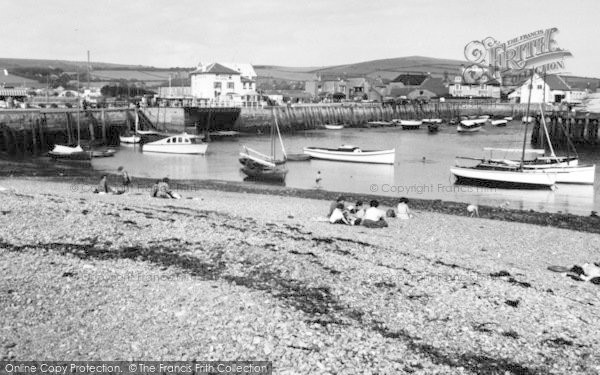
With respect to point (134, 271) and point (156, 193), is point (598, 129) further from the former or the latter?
point (134, 271)

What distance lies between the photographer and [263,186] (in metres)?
32.5

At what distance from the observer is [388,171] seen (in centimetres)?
4178

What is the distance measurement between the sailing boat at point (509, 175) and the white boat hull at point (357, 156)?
9.82 m

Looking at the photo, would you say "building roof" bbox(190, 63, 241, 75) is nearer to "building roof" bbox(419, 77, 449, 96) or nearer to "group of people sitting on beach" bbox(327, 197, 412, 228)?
"building roof" bbox(419, 77, 449, 96)

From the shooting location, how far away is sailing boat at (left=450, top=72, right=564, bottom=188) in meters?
33.8

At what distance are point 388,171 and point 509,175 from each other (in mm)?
9766

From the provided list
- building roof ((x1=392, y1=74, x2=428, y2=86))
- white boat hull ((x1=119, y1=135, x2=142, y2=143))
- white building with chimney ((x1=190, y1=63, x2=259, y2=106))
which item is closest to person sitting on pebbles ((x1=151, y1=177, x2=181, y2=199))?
white boat hull ((x1=119, y1=135, x2=142, y2=143))

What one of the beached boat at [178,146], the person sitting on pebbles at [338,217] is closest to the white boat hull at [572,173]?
the person sitting on pebbles at [338,217]

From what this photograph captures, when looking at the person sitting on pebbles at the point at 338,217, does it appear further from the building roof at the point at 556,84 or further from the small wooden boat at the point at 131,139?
the building roof at the point at 556,84

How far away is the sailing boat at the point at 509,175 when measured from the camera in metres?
33.8

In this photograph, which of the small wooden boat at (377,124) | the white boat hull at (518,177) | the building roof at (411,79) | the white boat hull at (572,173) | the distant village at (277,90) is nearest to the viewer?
the white boat hull at (518,177)

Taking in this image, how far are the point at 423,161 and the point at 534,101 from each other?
298ft

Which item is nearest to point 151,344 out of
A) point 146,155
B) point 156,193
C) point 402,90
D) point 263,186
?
point 156,193

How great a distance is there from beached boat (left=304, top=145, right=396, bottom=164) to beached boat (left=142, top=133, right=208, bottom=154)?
9376 millimetres
